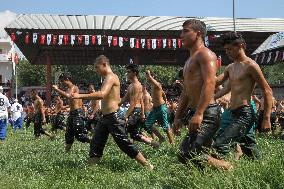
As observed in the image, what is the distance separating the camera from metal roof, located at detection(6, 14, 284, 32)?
29172mm

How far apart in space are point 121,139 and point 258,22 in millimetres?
27124

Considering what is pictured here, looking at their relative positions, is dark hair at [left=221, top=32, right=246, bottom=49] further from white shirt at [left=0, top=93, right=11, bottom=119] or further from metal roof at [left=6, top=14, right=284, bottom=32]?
metal roof at [left=6, top=14, right=284, bottom=32]

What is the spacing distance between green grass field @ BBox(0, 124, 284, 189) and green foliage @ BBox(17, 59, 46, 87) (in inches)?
2981

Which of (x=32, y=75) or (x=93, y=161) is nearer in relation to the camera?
(x=93, y=161)

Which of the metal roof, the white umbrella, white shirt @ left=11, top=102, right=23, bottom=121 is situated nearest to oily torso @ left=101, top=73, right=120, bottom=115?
the white umbrella

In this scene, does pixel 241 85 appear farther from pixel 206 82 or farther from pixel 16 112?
pixel 16 112

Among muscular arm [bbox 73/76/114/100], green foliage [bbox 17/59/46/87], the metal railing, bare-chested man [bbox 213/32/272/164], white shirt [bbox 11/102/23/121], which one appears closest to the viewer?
bare-chested man [bbox 213/32/272/164]

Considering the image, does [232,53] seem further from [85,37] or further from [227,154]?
[85,37]

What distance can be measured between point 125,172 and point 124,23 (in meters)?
A: 24.0

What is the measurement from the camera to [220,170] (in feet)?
14.8

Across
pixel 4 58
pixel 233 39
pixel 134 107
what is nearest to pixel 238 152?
pixel 233 39

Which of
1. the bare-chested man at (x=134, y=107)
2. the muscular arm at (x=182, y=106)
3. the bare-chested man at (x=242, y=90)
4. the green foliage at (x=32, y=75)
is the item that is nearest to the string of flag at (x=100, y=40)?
the bare-chested man at (x=134, y=107)

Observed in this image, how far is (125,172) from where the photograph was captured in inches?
280

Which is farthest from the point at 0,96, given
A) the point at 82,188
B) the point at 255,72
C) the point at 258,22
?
the point at 258,22
